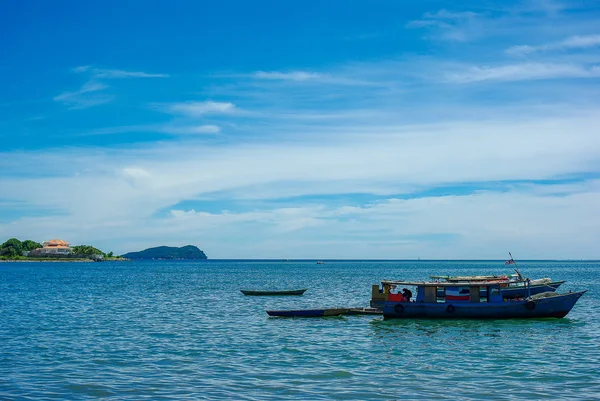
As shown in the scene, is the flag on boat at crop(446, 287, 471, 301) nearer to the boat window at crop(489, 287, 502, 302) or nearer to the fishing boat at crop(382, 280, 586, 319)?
the fishing boat at crop(382, 280, 586, 319)

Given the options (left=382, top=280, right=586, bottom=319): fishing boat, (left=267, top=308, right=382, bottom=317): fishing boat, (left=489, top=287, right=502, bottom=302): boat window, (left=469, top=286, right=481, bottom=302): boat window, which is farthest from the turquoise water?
(left=489, top=287, right=502, bottom=302): boat window

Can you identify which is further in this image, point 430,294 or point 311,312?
point 311,312

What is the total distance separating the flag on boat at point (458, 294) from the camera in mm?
43969

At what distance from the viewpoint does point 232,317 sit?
48000 millimetres

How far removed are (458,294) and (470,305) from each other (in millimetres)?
1199

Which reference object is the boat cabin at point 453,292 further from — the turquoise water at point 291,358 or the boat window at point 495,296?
the turquoise water at point 291,358

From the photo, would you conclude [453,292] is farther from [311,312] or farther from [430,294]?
[311,312]

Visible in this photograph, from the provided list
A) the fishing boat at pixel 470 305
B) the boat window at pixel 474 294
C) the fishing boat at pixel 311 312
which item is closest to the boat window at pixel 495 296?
the fishing boat at pixel 470 305

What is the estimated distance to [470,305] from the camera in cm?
4334

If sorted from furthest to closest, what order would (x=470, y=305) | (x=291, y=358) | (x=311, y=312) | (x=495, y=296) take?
(x=311, y=312), (x=495, y=296), (x=470, y=305), (x=291, y=358)

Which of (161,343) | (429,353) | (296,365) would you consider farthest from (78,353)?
(429,353)

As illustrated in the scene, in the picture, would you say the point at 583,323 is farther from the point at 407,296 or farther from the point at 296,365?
the point at 296,365

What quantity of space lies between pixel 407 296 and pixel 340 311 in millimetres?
5295

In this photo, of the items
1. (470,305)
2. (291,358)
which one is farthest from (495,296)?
(291,358)
